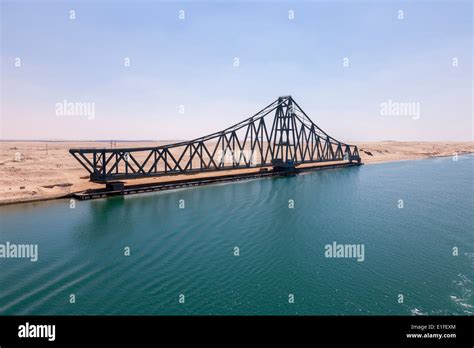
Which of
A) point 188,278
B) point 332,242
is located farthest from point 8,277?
point 332,242

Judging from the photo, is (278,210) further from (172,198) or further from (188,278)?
(188,278)

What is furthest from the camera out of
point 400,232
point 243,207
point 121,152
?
point 121,152

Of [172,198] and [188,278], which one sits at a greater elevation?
[172,198]

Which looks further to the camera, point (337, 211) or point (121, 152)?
point (121, 152)

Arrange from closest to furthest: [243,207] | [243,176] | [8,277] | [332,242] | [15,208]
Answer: [8,277] → [332,242] → [15,208] → [243,207] → [243,176]

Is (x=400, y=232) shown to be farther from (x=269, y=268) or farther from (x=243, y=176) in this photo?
(x=243, y=176)
